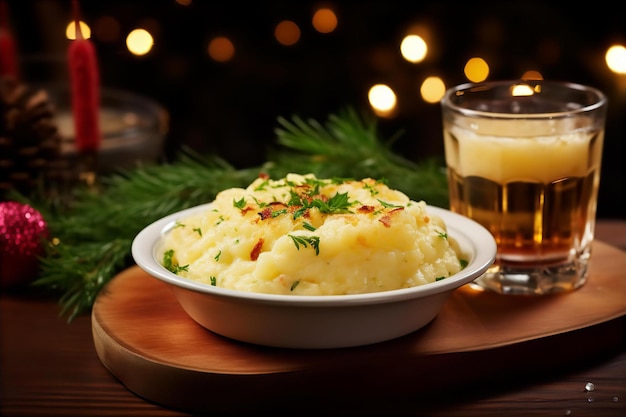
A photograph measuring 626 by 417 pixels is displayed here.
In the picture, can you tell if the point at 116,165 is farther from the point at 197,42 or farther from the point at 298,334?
the point at 298,334

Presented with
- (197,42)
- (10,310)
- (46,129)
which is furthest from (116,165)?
(197,42)

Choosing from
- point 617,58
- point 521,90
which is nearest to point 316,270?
point 521,90

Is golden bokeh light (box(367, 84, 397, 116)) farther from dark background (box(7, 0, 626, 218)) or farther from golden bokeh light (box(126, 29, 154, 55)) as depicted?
golden bokeh light (box(126, 29, 154, 55))

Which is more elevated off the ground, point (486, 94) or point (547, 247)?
point (486, 94)

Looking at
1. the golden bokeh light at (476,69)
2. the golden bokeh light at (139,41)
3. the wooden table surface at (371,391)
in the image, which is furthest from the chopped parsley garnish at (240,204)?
the golden bokeh light at (139,41)

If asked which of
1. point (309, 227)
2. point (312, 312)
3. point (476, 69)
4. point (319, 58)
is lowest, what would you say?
point (476, 69)

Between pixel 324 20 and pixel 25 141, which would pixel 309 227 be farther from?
pixel 324 20

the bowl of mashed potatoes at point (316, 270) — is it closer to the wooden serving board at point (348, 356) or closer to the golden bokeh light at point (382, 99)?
the wooden serving board at point (348, 356)
